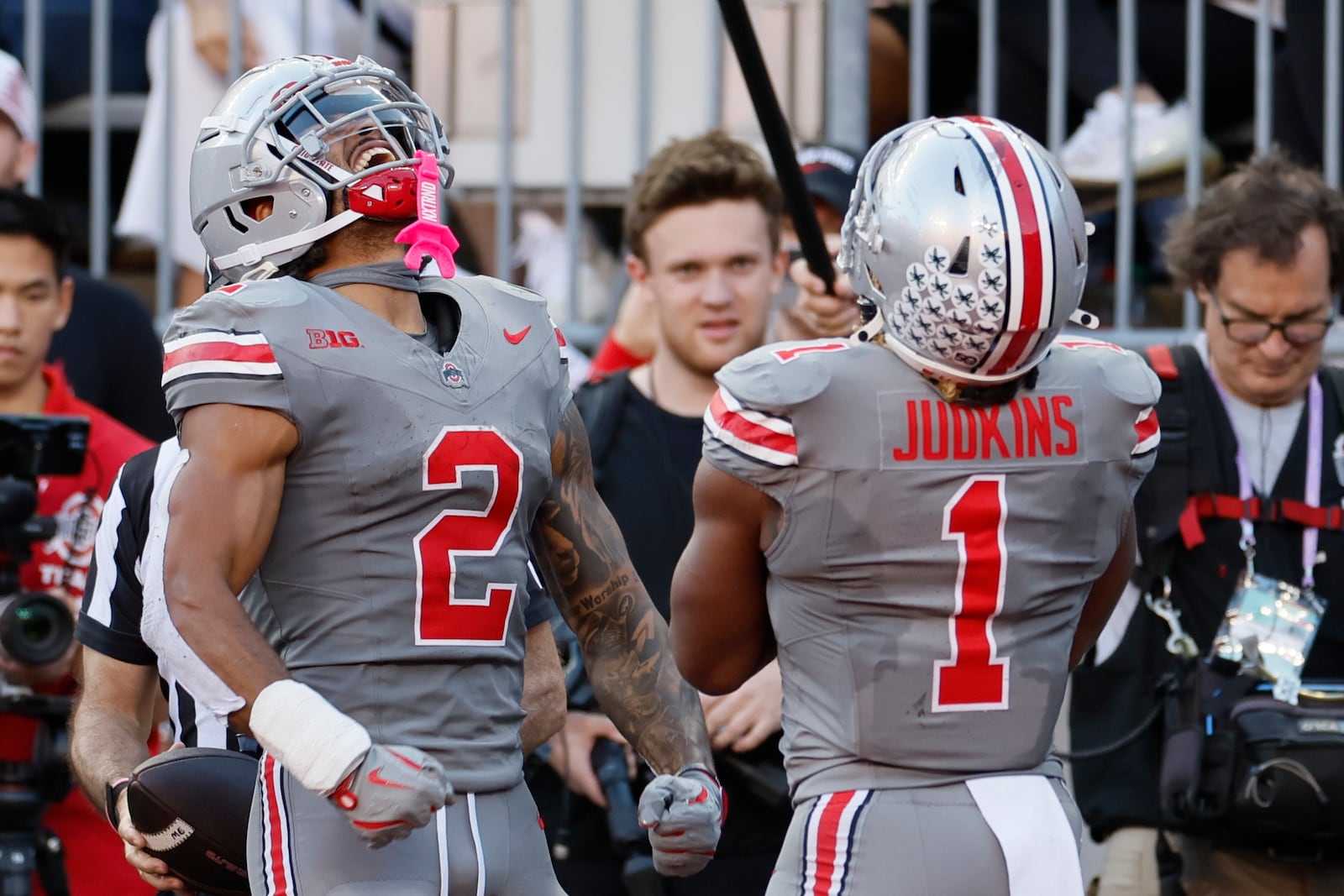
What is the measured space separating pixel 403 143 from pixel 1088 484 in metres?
1.12

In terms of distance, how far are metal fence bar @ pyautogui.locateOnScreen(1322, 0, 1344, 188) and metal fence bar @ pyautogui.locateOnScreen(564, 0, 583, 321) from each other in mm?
2185

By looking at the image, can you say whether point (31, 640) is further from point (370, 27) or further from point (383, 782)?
point (370, 27)

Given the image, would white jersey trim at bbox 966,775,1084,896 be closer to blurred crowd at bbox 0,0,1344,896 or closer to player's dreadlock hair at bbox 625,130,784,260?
blurred crowd at bbox 0,0,1344,896

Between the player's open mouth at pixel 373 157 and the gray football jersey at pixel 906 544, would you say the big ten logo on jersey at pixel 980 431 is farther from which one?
the player's open mouth at pixel 373 157

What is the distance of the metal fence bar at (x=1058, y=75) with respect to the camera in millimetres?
5984

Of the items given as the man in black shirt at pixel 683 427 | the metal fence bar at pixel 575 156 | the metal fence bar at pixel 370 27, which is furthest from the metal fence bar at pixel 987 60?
the metal fence bar at pixel 370 27

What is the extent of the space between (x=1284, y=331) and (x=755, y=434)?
2.05m

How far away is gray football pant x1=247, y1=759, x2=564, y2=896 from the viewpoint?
107 inches

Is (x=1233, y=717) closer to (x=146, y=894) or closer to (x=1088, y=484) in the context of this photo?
(x=1088, y=484)

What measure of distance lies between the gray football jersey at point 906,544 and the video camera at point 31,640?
6.46ft

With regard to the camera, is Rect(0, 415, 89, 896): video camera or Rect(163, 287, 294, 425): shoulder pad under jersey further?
Rect(0, 415, 89, 896): video camera

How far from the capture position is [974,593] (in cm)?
288

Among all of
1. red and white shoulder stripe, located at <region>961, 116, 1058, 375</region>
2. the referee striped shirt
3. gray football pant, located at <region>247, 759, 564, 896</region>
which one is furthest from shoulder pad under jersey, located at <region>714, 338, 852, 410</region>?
the referee striped shirt

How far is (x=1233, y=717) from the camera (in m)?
4.21
